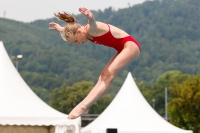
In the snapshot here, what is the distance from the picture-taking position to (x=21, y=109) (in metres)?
18.7

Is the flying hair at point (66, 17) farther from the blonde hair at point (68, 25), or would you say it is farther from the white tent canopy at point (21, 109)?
the white tent canopy at point (21, 109)

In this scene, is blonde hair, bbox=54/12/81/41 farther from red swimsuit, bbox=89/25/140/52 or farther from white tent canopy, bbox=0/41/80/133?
white tent canopy, bbox=0/41/80/133

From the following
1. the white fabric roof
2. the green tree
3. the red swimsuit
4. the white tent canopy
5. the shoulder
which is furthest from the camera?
the green tree

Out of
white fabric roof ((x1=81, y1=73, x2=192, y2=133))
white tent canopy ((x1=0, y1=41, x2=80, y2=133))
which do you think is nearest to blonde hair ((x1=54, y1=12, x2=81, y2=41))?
white tent canopy ((x1=0, y1=41, x2=80, y2=133))

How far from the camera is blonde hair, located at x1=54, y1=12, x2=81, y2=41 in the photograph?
8734mm

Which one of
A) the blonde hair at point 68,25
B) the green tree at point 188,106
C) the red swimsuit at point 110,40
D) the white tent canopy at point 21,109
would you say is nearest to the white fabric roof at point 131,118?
the white tent canopy at point 21,109

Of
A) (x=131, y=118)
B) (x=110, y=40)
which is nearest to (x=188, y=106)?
(x=131, y=118)

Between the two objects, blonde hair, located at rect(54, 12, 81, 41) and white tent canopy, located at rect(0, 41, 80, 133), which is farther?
white tent canopy, located at rect(0, 41, 80, 133)

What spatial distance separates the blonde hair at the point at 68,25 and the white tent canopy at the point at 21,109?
8.17 metres

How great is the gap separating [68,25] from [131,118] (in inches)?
610

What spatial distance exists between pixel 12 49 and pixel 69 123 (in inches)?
6191

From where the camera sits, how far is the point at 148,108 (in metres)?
24.9

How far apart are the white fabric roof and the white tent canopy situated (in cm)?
430

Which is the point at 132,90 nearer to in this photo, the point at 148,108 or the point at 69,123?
the point at 148,108
